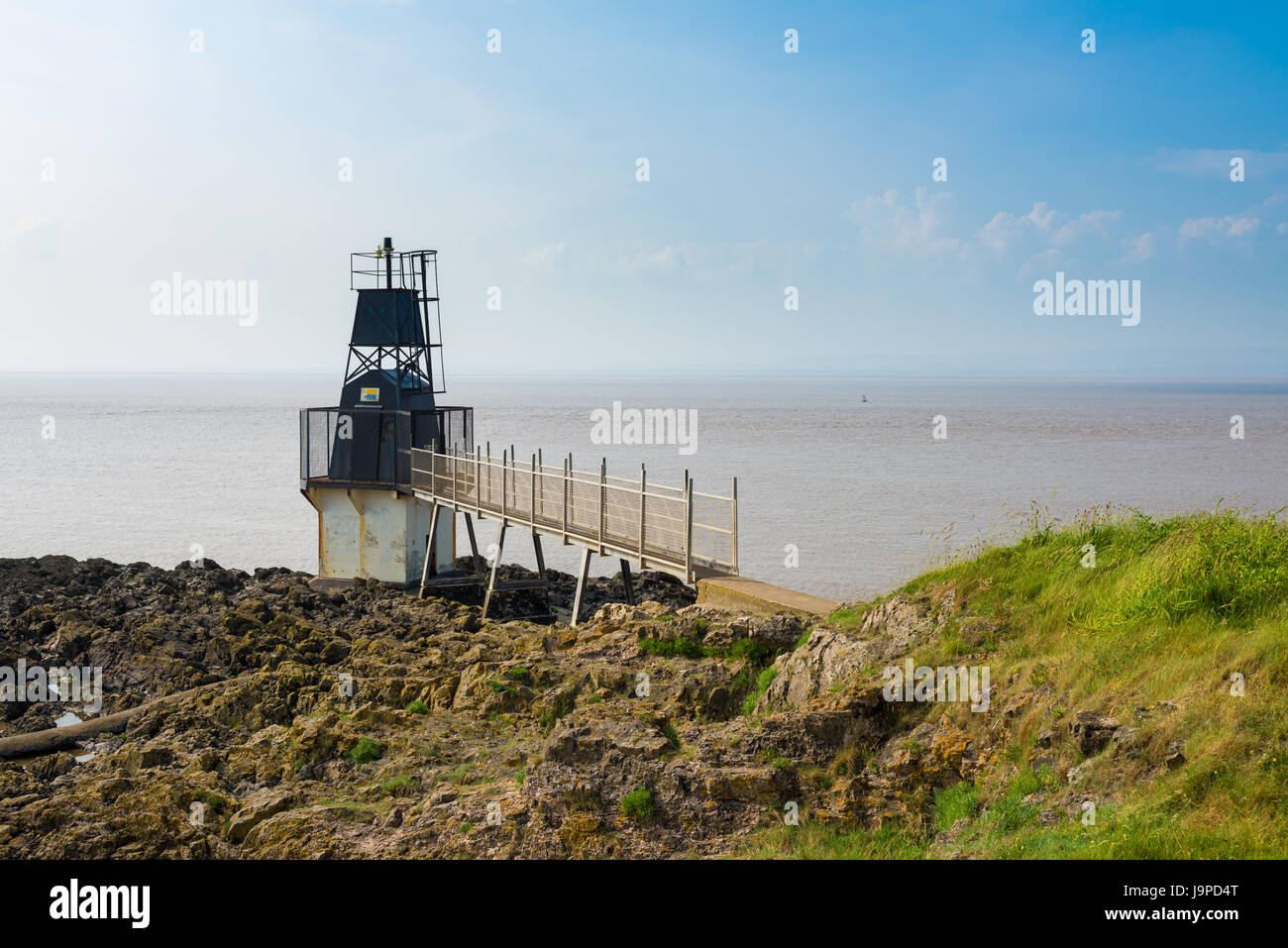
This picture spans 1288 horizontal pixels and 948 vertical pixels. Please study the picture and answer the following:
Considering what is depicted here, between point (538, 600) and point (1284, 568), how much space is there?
1930cm

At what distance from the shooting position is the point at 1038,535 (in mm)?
10164

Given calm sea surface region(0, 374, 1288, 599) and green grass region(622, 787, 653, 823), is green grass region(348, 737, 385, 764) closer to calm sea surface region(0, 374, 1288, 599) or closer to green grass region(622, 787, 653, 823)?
green grass region(622, 787, 653, 823)

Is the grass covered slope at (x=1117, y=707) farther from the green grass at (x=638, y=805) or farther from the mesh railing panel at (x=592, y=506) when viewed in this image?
the mesh railing panel at (x=592, y=506)

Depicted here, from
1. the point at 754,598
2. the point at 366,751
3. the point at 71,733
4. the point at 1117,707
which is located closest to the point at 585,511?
the point at 754,598

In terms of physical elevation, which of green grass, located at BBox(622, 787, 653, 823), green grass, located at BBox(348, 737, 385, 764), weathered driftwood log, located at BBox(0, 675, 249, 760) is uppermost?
green grass, located at BBox(622, 787, 653, 823)

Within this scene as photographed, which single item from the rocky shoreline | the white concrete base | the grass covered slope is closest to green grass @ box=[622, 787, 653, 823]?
the rocky shoreline

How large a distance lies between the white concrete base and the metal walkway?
29.3 inches

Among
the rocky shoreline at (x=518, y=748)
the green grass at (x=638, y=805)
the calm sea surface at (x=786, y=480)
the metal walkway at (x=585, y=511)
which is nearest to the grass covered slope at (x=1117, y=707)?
the rocky shoreline at (x=518, y=748)

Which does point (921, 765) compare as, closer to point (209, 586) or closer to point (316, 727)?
point (316, 727)

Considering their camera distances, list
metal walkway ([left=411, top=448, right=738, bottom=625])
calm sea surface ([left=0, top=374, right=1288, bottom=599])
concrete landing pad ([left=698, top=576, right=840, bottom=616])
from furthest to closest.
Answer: calm sea surface ([left=0, top=374, right=1288, bottom=599]) < metal walkway ([left=411, top=448, right=738, bottom=625]) < concrete landing pad ([left=698, top=576, right=840, bottom=616])

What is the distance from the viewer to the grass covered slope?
19.5 ft

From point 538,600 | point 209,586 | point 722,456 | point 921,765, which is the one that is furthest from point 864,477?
point 921,765

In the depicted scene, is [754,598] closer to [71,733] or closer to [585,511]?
[585,511]

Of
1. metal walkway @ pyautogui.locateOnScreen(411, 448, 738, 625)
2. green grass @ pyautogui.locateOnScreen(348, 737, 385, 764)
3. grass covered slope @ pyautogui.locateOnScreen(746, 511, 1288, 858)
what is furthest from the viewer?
metal walkway @ pyautogui.locateOnScreen(411, 448, 738, 625)
